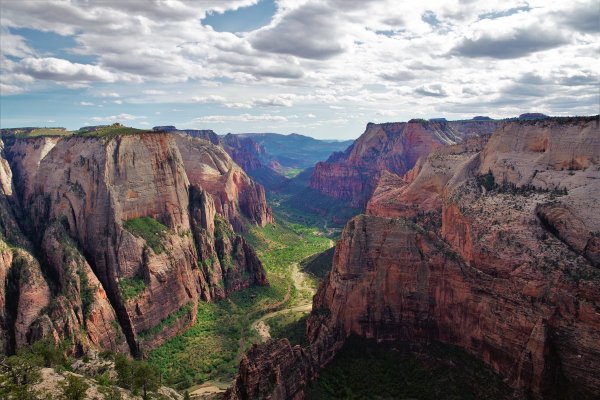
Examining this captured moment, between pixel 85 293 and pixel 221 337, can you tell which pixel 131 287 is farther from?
pixel 221 337

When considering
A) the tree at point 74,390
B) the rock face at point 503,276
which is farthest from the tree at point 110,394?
the rock face at point 503,276

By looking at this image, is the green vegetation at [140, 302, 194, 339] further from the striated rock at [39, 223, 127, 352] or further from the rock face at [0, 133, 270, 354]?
the striated rock at [39, 223, 127, 352]

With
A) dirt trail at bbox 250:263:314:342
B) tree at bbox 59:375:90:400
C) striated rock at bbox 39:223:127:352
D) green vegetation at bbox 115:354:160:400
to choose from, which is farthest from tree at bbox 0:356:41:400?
dirt trail at bbox 250:263:314:342

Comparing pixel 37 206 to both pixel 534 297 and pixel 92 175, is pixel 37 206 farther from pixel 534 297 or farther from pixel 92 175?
pixel 534 297

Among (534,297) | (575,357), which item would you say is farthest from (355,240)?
(575,357)

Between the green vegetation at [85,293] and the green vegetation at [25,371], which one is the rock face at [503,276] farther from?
the green vegetation at [85,293]
